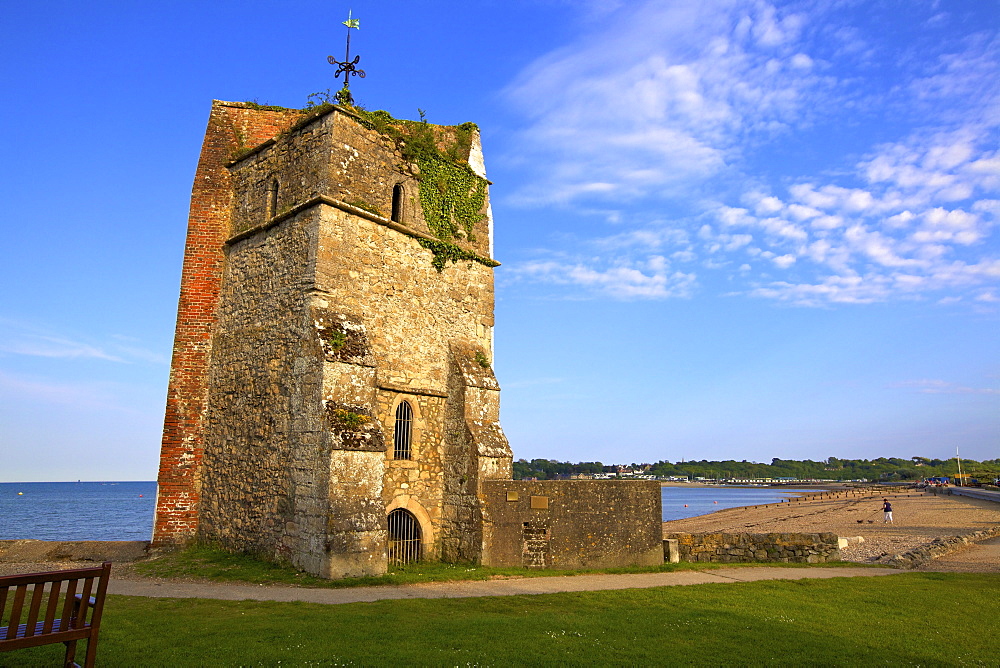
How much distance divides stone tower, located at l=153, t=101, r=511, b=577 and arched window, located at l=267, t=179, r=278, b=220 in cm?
4

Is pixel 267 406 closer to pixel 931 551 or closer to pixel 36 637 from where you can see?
pixel 36 637

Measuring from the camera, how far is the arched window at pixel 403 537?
13461 millimetres

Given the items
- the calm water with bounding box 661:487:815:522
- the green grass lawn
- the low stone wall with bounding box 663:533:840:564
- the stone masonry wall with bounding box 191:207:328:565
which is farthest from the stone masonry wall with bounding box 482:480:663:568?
the calm water with bounding box 661:487:815:522

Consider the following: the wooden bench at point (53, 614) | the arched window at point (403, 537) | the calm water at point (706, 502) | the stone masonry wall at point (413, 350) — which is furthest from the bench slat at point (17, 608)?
the calm water at point (706, 502)

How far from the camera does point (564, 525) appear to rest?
13172mm

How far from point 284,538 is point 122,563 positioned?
4.35m

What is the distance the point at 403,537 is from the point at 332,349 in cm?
456

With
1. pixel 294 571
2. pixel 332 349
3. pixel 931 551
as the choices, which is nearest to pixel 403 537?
pixel 294 571

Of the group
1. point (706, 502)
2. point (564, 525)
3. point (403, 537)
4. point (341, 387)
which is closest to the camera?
point (341, 387)

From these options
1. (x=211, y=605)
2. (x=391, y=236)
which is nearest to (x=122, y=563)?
(x=211, y=605)

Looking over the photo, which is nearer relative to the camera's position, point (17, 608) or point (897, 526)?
point (17, 608)

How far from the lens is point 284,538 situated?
39.5 feet

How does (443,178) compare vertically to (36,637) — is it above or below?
above

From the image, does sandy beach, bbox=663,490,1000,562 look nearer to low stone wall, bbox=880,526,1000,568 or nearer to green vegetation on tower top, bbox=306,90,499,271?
low stone wall, bbox=880,526,1000,568
